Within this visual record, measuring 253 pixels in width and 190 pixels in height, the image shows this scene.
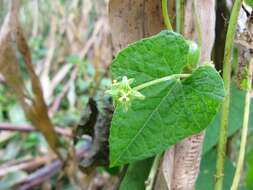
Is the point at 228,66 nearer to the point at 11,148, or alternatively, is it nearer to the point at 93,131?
the point at 93,131

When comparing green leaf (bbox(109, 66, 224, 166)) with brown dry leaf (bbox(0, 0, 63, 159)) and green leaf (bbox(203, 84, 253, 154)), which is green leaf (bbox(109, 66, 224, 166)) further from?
brown dry leaf (bbox(0, 0, 63, 159))

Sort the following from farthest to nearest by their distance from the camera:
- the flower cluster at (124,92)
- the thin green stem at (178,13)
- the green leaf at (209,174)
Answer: the green leaf at (209,174) < the thin green stem at (178,13) < the flower cluster at (124,92)

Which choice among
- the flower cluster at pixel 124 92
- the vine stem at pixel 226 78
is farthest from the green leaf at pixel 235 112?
the flower cluster at pixel 124 92

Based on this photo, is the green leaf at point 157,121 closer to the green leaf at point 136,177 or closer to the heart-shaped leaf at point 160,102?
the heart-shaped leaf at point 160,102

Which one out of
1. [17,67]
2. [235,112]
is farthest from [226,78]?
[17,67]

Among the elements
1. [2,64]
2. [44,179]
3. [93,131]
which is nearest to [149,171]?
[93,131]

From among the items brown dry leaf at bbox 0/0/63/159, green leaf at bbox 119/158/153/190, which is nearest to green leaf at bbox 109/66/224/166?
green leaf at bbox 119/158/153/190

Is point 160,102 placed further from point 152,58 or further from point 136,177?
point 136,177
